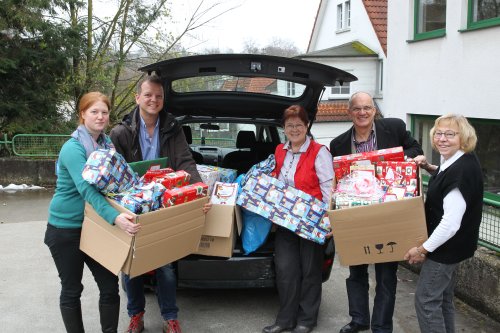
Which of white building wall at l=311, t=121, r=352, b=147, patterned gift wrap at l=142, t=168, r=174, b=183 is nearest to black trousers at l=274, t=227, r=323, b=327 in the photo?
patterned gift wrap at l=142, t=168, r=174, b=183

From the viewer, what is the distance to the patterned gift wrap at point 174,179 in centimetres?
311

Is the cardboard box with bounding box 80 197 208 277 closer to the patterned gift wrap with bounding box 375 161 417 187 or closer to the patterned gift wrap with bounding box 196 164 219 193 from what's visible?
the patterned gift wrap with bounding box 196 164 219 193

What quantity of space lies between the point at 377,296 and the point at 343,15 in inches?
825

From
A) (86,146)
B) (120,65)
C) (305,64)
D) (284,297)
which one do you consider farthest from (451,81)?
(120,65)

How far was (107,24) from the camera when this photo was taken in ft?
38.3

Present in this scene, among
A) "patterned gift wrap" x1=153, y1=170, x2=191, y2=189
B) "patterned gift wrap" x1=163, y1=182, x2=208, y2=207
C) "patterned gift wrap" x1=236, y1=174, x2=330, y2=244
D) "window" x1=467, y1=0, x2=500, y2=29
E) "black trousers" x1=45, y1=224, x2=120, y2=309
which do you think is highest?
"window" x1=467, y1=0, x2=500, y2=29

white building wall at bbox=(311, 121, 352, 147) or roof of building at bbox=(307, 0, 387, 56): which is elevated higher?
roof of building at bbox=(307, 0, 387, 56)

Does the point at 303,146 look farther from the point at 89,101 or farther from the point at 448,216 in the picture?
the point at 89,101

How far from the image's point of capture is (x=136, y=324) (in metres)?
3.64

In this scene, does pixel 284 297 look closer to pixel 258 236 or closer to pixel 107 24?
pixel 258 236

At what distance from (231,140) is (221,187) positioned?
2147 mm

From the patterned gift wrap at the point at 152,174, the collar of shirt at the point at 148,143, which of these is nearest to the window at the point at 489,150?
the collar of shirt at the point at 148,143

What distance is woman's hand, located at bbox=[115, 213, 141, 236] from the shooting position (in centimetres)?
276

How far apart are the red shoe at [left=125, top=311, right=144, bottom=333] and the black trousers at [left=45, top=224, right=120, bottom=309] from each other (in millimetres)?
510
